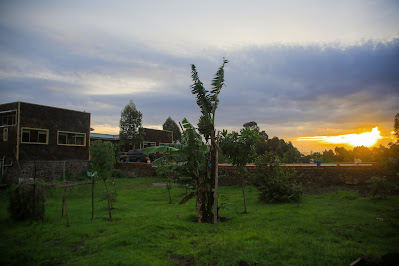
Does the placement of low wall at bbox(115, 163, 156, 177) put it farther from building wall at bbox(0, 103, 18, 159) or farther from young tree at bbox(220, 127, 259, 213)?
young tree at bbox(220, 127, 259, 213)

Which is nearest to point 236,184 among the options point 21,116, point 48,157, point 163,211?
point 163,211

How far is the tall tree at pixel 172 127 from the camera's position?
62.0 metres

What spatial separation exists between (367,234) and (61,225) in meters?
10.6

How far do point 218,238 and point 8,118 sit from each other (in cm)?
2588

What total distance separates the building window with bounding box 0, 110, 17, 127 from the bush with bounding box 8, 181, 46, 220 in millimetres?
16707

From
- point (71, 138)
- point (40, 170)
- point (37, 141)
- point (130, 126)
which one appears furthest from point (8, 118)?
point (130, 126)

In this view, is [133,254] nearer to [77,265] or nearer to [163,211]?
[77,265]

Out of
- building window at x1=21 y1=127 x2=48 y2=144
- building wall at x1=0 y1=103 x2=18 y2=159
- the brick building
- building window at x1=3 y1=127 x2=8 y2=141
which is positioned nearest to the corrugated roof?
the brick building

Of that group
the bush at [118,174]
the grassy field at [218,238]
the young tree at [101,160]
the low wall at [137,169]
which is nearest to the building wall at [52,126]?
the bush at [118,174]

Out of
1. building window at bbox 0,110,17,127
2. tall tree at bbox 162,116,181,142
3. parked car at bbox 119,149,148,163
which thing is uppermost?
tall tree at bbox 162,116,181,142

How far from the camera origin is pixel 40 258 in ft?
21.2

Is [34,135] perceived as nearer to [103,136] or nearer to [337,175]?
[103,136]

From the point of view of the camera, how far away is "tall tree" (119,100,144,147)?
41.1m

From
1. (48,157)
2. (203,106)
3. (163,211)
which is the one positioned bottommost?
(163,211)
